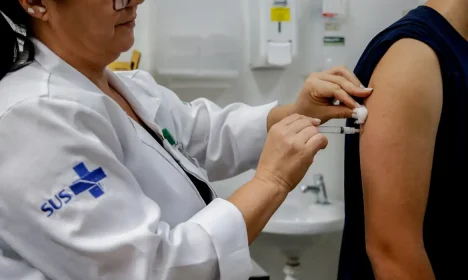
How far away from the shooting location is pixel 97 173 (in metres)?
0.75

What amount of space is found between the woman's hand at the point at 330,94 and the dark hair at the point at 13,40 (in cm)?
58

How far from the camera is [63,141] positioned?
0.73 m

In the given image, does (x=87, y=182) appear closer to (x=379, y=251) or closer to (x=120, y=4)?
(x=120, y=4)

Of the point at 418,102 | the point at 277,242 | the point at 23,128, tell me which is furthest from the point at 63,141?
the point at 277,242

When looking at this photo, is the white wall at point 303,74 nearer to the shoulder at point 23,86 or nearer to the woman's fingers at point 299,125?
the woman's fingers at point 299,125

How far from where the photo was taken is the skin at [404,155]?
935 mm

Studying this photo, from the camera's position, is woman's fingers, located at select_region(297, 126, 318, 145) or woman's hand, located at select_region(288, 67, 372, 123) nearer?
woman's fingers, located at select_region(297, 126, 318, 145)

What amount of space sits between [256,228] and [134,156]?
23cm

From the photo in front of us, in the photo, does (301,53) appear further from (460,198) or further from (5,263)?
(5,263)

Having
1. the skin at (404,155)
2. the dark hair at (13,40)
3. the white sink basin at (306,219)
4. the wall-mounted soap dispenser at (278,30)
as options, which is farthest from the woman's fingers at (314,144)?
the wall-mounted soap dispenser at (278,30)

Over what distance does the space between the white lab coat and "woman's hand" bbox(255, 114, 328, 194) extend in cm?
10

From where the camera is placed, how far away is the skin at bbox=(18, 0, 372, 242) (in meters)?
0.84

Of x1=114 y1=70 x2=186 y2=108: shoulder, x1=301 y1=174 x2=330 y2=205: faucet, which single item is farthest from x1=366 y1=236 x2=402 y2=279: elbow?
x1=301 y1=174 x2=330 y2=205: faucet

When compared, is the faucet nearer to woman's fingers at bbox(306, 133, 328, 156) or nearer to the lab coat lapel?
woman's fingers at bbox(306, 133, 328, 156)
